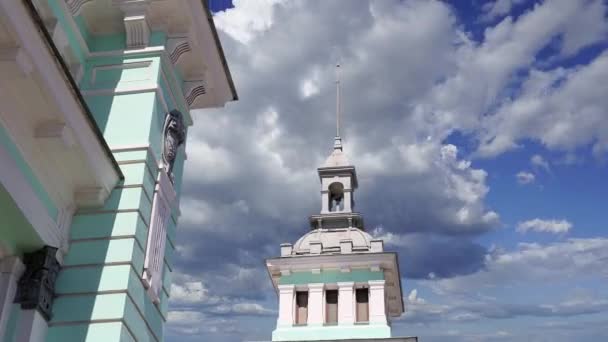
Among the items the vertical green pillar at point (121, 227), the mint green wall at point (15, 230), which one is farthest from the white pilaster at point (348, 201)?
the mint green wall at point (15, 230)

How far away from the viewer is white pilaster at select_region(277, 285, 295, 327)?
3612cm

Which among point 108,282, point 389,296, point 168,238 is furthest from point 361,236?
point 108,282

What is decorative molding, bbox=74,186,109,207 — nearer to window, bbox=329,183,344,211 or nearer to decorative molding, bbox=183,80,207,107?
decorative molding, bbox=183,80,207,107

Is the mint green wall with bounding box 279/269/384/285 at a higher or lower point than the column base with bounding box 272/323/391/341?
higher

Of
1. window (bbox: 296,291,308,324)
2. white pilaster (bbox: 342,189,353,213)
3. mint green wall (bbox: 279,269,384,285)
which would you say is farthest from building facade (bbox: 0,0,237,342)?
white pilaster (bbox: 342,189,353,213)

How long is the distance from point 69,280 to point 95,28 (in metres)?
4.41

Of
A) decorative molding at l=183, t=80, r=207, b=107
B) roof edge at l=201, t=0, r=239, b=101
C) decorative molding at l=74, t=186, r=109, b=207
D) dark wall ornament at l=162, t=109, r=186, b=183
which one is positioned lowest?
decorative molding at l=74, t=186, r=109, b=207

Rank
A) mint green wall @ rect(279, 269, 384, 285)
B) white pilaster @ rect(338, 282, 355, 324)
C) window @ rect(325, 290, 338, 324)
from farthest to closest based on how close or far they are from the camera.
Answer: mint green wall @ rect(279, 269, 384, 285)
window @ rect(325, 290, 338, 324)
white pilaster @ rect(338, 282, 355, 324)

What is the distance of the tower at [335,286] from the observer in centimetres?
3522

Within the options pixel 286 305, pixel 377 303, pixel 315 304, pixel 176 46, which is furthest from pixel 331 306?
pixel 176 46

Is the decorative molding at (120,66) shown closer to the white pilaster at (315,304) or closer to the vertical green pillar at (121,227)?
the vertical green pillar at (121,227)

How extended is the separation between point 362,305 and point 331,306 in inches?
60.8

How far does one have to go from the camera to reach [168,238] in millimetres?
11680

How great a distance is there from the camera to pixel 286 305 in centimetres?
3656
